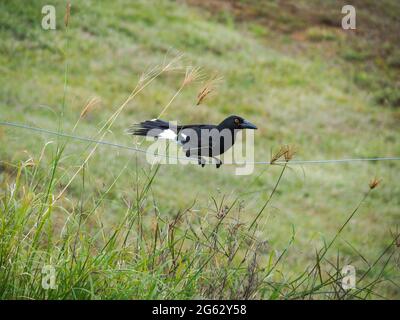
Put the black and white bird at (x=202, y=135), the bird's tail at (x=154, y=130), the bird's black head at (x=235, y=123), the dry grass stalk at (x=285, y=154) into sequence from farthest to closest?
1. the bird's tail at (x=154, y=130)
2. the bird's black head at (x=235, y=123)
3. the black and white bird at (x=202, y=135)
4. the dry grass stalk at (x=285, y=154)

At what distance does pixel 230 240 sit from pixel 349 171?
1367 centimetres

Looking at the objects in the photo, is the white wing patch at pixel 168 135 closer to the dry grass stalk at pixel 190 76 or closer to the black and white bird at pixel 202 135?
the black and white bird at pixel 202 135

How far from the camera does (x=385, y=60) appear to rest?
77.2 feet

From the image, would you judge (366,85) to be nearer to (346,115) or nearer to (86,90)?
(346,115)

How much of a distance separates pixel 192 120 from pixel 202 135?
12560 millimetres

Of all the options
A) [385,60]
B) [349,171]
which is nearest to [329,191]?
[349,171]

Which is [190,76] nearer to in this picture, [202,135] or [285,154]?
[202,135]

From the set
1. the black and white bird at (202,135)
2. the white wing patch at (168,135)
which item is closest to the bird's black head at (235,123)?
the black and white bird at (202,135)

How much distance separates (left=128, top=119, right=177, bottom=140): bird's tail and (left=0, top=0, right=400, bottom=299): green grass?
56cm

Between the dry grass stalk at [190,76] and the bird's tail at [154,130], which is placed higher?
the dry grass stalk at [190,76]

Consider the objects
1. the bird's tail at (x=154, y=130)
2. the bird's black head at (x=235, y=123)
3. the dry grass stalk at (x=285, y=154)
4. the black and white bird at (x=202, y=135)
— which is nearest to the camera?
the dry grass stalk at (x=285, y=154)

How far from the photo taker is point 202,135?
135 inches

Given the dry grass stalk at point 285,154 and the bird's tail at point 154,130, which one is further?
the bird's tail at point 154,130

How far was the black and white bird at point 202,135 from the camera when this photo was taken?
3.36 meters
